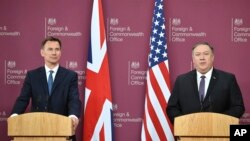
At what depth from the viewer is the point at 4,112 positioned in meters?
7.15

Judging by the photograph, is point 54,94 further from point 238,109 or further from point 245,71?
point 245,71

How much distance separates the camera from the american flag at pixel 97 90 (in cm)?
686

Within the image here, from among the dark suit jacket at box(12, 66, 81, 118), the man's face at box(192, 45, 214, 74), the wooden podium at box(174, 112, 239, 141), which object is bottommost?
the wooden podium at box(174, 112, 239, 141)

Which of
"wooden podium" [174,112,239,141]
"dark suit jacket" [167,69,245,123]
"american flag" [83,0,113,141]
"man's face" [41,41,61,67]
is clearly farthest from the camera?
"american flag" [83,0,113,141]

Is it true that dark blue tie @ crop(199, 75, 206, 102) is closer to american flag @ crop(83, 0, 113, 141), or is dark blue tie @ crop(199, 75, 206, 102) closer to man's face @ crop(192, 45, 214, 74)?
man's face @ crop(192, 45, 214, 74)

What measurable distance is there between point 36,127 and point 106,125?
227 centimetres

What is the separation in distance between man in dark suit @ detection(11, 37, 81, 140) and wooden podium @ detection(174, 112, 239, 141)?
167 cm

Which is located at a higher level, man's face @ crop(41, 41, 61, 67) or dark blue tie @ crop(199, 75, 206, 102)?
man's face @ crop(41, 41, 61, 67)

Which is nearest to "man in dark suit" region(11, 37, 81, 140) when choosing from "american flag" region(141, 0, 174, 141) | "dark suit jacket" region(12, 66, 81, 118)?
"dark suit jacket" region(12, 66, 81, 118)

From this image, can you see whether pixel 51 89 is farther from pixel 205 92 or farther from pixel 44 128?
pixel 205 92

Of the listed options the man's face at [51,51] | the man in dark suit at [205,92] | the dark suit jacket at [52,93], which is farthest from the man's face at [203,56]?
the man's face at [51,51]

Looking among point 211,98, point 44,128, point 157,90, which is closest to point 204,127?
point 211,98

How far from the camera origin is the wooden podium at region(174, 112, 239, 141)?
15.0ft

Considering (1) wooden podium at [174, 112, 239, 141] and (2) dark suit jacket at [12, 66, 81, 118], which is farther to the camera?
(2) dark suit jacket at [12, 66, 81, 118]
